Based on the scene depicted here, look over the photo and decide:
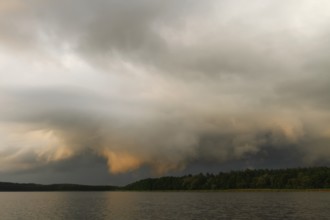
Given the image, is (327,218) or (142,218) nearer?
(327,218)

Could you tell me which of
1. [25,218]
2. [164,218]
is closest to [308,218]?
[164,218]

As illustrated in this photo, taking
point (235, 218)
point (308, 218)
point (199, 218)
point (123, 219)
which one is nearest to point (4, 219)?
point (123, 219)

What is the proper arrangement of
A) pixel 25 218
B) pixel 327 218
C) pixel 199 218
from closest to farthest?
1. pixel 327 218
2. pixel 199 218
3. pixel 25 218

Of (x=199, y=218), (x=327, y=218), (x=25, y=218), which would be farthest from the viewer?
(x=25, y=218)

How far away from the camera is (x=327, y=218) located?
3450 inches

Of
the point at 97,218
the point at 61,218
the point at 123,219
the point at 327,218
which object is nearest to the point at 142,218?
the point at 123,219

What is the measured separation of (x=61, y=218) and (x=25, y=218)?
10.6 meters

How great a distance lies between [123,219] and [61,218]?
16701 mm

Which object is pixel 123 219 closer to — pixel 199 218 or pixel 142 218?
pixel 142 218

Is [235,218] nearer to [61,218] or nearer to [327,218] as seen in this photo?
[327,218]

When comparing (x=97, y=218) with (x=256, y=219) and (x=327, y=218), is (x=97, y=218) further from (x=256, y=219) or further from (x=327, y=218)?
(x=327, y=218)

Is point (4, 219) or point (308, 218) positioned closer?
point (308, 218)

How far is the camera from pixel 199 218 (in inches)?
3716

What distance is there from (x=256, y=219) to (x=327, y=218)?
52.8 feet
